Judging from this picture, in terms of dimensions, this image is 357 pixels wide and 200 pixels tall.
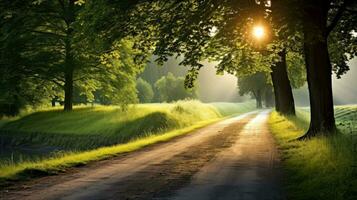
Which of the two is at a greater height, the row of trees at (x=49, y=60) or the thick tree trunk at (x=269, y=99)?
the row of trees at (x=49, y=60)

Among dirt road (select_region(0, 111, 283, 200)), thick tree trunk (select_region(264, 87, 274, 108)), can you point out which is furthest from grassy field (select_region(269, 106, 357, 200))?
thick tree trunk (select_region(264, 87, 274, 108))

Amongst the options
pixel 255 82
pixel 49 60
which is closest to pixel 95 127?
pixel 49 60

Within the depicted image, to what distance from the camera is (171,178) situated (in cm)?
1107

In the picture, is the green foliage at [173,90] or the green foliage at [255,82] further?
the green foliage at [173,90]

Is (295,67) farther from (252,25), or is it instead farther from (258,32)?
(252,25)

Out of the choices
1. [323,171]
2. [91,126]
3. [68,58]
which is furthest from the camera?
[68,58]

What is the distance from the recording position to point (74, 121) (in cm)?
3628

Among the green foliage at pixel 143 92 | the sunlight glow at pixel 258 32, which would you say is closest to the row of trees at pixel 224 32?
the sunlight glow at pixel 258 32

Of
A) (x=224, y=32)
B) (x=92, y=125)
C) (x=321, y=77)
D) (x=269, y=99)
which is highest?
(x=224, y=32)

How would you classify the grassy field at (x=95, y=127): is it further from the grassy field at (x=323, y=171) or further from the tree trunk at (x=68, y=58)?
the grassy field at (x=323, y=171)

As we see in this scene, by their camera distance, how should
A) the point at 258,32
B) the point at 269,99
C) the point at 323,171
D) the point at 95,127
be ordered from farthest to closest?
the point at 269,99, the point at 95,127, the point at 258,32, the point at 323,171

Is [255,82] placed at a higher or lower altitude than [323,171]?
higher

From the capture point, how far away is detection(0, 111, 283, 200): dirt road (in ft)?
30.1

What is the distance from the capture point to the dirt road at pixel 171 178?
9164mm
